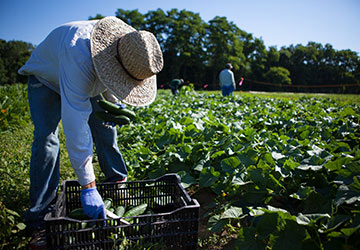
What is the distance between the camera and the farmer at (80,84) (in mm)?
1676

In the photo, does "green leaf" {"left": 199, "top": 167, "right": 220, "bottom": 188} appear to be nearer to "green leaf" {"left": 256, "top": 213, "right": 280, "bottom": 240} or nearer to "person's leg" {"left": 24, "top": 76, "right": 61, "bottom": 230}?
"green leaf" {"left": 256, "top": 213, "right": 280, "bottom": 240}

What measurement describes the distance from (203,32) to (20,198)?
52182mm

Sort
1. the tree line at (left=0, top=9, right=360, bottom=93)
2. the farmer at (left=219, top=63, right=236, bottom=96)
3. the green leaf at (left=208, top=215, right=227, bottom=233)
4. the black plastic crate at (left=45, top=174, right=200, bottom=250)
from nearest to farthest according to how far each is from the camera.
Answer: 1. the black plastic crate at (left=45, top=174, right=200, bottom=250)
2. the green leaf at (left=208, top=215, right=227, bottom=233)
3. the farmer at (left=219, top=63, right=236, bottom=96)
4. the tree line at (left=0, top=9, right=360, bottom=93)

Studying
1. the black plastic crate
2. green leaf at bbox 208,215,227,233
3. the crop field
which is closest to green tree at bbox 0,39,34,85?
the crop field

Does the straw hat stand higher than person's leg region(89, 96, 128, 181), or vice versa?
the straw hat

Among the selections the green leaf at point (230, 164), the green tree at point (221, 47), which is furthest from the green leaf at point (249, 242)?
the green tree at point (221, 47)

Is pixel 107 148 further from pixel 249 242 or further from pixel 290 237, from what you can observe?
pixel 290 237

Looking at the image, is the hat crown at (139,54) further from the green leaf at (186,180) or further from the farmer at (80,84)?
the green leaf at (186,180)

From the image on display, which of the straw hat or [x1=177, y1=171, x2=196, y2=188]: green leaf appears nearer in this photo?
the straw hat

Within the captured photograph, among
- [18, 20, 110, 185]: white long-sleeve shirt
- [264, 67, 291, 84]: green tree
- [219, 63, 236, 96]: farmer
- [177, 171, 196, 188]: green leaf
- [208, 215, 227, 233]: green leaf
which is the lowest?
[208, 215, 227, 233]: green leaf

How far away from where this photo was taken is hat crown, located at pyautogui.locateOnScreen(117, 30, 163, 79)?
1635 mm

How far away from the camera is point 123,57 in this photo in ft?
5.65

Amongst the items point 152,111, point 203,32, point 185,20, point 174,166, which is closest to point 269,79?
point 203,32

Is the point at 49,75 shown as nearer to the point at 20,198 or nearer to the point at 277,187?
the point at 20,198
